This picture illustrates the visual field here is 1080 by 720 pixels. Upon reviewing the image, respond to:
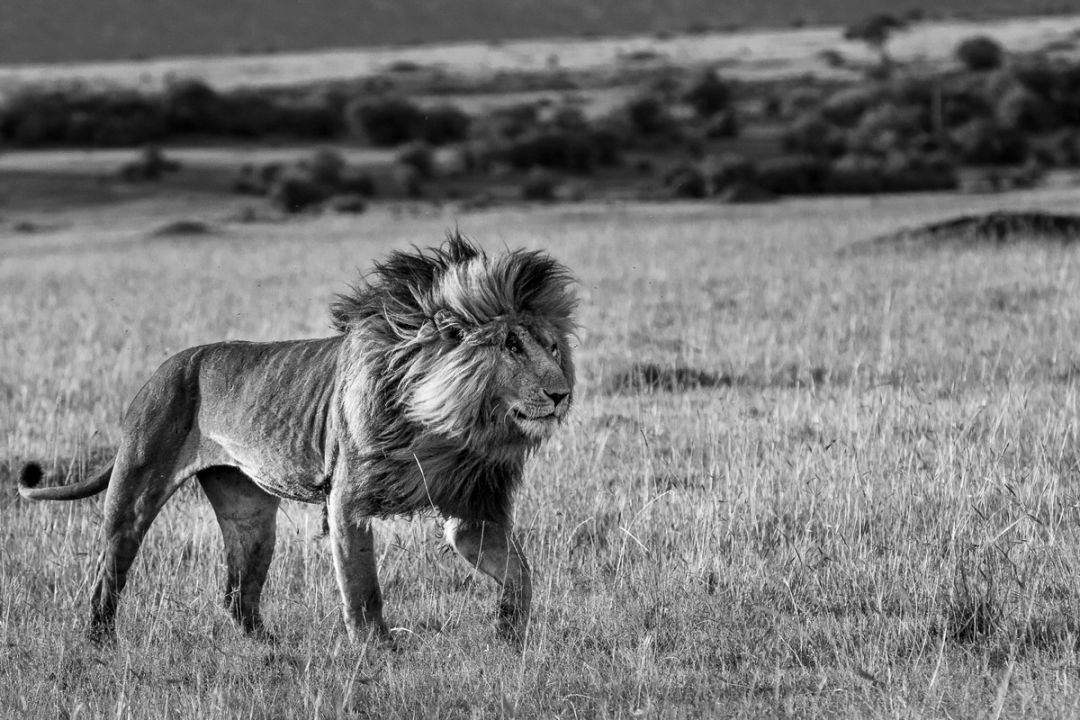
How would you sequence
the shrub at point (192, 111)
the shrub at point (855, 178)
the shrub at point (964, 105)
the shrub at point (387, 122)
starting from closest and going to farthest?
1. the shrub at point (855, 178)
2. the shrub at point (192, 111)
3. the shrub at point (387, 122)
4. the shrub at point (964, 105)

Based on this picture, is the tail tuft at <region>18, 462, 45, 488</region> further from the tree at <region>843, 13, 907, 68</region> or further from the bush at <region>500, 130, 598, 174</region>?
the tree at <region>843, 13, 907, 68</region>

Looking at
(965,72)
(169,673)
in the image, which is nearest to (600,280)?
(169,673)

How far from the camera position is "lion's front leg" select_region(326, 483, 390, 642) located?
20.0ft

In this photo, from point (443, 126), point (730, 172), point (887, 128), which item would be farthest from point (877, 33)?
point (730, 172)

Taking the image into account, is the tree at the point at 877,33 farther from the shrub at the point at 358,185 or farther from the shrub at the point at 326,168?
the shrub at the point at 358,185

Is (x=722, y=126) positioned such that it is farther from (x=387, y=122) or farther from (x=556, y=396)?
(x=556, y=396)

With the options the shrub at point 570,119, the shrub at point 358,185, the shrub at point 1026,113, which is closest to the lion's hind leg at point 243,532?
the shrub at point 358,185

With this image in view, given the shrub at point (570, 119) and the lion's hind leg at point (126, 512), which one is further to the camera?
the shrub at point (570, 119)

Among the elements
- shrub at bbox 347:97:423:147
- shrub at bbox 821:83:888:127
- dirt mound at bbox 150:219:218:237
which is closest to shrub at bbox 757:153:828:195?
shrub at bbox 821:83:888:127

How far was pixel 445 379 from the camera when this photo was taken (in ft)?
19.2

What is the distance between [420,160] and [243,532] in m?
57.6

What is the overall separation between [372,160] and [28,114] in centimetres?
1823

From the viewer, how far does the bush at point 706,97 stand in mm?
80812

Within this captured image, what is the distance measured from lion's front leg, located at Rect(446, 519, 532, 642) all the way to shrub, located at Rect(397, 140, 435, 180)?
5665cm
